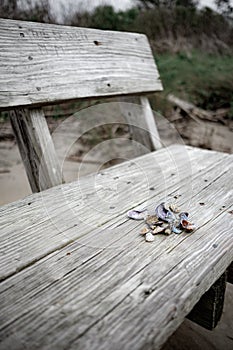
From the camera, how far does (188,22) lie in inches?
284

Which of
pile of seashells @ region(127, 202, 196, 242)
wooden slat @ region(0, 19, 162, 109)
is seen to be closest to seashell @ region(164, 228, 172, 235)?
pile of seashells @ region(127, 202, 196, 242)

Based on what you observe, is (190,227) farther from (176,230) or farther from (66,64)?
(66,64)

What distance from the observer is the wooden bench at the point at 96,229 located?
625mm

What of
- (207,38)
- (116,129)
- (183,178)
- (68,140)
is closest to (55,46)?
(183,178)

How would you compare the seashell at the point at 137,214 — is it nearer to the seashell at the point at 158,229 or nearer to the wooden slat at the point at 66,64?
the seashell at the point at 158,229

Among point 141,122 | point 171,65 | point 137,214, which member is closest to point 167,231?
point 137,214

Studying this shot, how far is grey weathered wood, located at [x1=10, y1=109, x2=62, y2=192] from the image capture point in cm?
140

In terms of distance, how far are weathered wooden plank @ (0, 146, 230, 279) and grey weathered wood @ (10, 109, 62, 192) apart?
0.45 feet

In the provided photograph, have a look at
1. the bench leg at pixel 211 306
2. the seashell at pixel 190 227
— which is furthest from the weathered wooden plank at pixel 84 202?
the bench leg at pixel 211 306

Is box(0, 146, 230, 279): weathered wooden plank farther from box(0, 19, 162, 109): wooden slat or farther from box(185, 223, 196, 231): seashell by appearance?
box(0, 19, 162, 109): wooden slat

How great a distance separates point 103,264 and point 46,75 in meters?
1.01

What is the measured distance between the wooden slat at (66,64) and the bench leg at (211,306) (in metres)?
1.08

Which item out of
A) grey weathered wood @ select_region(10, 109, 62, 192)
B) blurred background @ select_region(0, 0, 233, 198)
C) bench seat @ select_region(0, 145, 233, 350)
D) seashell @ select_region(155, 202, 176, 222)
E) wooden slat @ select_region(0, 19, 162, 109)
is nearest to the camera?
bench seat @ select_region(0, 145, 233, 350)

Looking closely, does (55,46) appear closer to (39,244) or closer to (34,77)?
(34,77)
